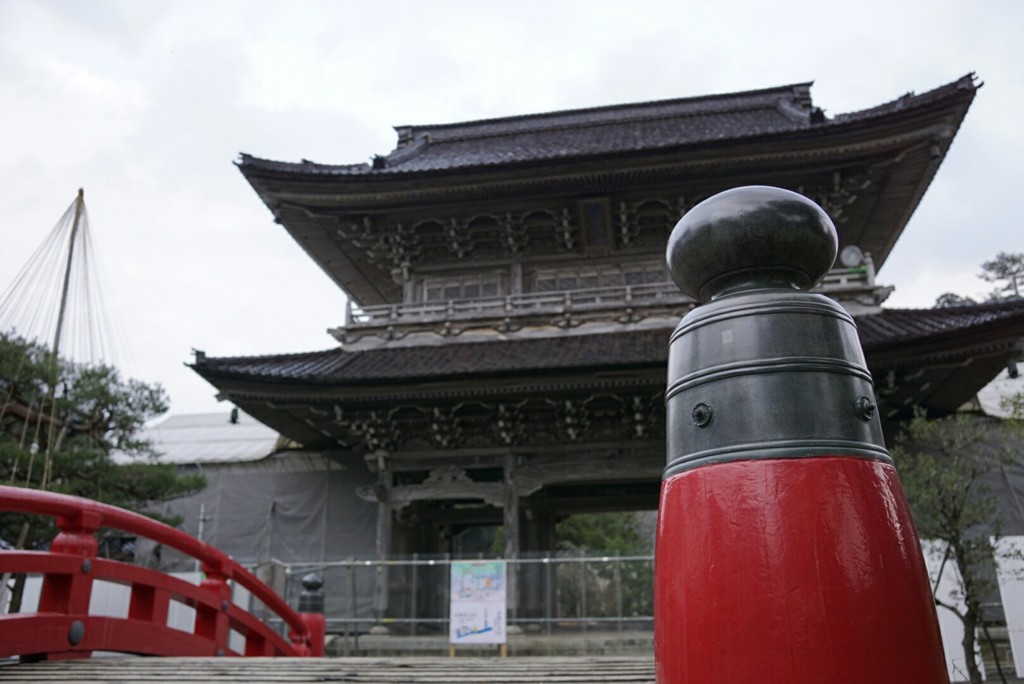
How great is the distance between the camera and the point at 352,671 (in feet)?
10.6

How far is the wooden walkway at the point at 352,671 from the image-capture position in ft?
9.55

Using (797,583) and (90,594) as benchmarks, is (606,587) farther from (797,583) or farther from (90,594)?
(797,583)

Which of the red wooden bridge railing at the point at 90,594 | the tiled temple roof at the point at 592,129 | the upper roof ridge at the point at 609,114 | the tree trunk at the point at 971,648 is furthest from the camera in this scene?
the upper roof ridge at the point at 609,114

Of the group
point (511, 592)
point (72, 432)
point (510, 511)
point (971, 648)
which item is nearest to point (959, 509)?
point (971, 648)

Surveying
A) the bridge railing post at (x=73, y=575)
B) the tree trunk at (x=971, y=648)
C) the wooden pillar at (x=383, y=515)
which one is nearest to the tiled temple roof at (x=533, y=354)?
the wooden pillar at (x=383, y=515)

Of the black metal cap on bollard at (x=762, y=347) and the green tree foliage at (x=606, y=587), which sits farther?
the green tree foliage at (x=606, y=587)

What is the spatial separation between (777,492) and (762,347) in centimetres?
34

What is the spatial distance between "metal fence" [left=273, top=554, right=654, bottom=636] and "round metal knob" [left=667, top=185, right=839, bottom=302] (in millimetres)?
7652

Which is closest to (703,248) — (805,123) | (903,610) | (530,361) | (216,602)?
(903,610)

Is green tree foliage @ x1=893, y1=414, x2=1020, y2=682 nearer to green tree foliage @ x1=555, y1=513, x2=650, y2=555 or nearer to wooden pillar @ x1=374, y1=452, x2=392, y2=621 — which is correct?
wooden pillar @ x1=374, y1=452, x2=392, y2=621

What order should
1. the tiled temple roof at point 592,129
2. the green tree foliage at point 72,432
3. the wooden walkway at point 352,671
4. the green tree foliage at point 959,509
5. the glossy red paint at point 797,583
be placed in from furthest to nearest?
the tiled temple roof at point 592,129 → the green tree foliage at point 72,432 → the green tree foliage at point 959,509 → the wooden walkway at point 352,671 → the glossy red paint at point 797,583

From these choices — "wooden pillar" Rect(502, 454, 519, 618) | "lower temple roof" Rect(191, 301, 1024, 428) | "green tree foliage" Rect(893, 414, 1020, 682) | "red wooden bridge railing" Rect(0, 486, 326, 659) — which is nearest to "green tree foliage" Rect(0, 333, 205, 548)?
"lower temple roof" Rect(191, 301, 1024, 428)

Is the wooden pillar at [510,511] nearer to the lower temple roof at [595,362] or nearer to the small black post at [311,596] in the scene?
the lower temple roof at [595,362]

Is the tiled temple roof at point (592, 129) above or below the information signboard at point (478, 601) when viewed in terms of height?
above
